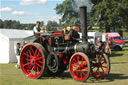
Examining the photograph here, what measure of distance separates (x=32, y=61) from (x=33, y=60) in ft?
0.17

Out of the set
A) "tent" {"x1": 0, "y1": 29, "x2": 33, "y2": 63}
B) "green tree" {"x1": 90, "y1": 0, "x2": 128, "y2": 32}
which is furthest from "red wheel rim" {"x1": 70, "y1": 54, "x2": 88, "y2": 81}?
"green tree" {"x1": 90, "y1": 0, "x2": 128, "y2": 32}

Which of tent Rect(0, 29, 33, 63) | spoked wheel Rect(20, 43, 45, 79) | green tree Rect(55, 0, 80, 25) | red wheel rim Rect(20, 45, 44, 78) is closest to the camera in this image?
spoked wheel Rect(20, 43, 45, 79)

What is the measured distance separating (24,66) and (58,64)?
1.41 metres

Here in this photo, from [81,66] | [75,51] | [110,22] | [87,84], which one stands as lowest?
[87,84]

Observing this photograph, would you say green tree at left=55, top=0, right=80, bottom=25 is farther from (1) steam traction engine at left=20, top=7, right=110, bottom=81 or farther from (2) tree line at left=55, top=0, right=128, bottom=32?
(1) steam traction engine at left=20, top=7, right=110, bottom=81

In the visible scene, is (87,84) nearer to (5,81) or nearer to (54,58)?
(54,58)

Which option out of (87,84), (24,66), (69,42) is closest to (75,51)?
(69,42)

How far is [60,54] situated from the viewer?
6.92 meters

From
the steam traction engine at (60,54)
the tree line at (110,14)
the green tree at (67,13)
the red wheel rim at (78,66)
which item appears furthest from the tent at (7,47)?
the green tree at (67,13)

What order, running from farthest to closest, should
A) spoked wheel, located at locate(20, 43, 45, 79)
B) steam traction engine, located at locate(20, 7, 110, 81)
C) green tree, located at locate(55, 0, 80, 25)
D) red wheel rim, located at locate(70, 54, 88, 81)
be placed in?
1. green tree, located at locate(55, 0, 80, 25)
2. spoked wheel, located at locate(20, 43, 45, 79)
3. steam traction engine, located at locate(20, 7, 110, 81)
4. red wheel rim, located at locate(70, 54, 88, 81)

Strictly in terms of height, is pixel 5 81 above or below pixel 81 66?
below

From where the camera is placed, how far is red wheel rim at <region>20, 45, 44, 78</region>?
714cm

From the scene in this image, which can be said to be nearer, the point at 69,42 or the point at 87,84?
the point at 87,84

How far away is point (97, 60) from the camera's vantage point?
23.2 ft
